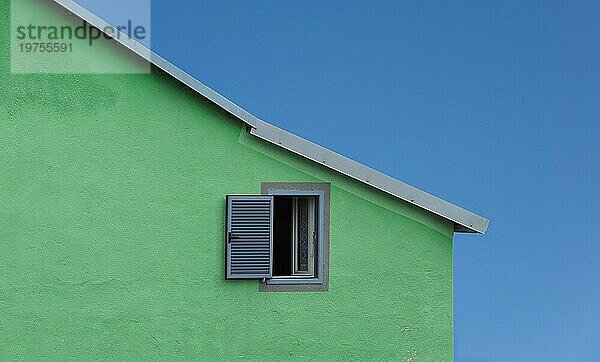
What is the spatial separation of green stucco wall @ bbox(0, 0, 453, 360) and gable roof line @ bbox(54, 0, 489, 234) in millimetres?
182

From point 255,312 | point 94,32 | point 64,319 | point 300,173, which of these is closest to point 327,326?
point 255,312

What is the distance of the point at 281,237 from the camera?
16172 millimetres

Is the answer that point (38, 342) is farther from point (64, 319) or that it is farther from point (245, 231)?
point (245, 231)

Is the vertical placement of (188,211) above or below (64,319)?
above

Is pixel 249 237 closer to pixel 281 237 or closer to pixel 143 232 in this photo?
pixel 281 237

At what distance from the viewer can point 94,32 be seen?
49.2 feet

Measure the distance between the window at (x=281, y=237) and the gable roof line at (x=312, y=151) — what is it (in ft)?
1.39

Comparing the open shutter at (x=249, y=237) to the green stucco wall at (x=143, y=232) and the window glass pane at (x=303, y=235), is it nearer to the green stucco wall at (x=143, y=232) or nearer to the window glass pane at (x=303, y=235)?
the green stucco wall at (x=143, y=232)

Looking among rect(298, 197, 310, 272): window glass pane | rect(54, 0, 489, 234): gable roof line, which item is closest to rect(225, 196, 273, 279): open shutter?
rect(298, 197, 310, 272): window glass pane

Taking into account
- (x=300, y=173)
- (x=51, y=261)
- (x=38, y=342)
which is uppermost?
(x=300, y=173)

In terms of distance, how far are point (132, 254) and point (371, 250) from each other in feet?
10.2

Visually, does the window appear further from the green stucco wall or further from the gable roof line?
the gable roof line

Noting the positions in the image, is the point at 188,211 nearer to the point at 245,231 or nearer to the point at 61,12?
the point at 245,231

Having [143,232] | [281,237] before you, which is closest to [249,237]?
[281,237]
